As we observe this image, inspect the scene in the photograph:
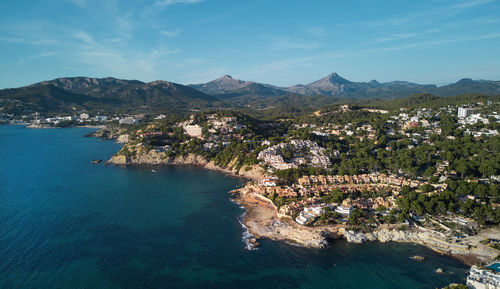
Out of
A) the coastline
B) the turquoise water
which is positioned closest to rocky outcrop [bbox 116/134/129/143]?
the turquoise water

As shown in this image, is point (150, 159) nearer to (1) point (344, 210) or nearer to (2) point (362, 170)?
(2) point (362, 170)

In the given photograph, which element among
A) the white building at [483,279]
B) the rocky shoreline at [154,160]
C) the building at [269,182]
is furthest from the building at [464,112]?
the white building at [483,279]

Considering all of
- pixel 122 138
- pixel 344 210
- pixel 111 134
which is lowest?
pixel 344 210

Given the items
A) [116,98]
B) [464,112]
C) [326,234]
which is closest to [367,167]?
[326,234]

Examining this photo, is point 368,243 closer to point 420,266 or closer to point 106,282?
point 420,266

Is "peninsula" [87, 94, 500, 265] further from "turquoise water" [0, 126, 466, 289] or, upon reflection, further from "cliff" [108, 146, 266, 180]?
"turquoise water" [0, 126, 466, 289]

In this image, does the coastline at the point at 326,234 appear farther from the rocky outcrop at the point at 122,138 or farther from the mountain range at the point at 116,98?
A: the mountain range at the point at 116,98

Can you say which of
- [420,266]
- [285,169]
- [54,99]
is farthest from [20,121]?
[420,266]
